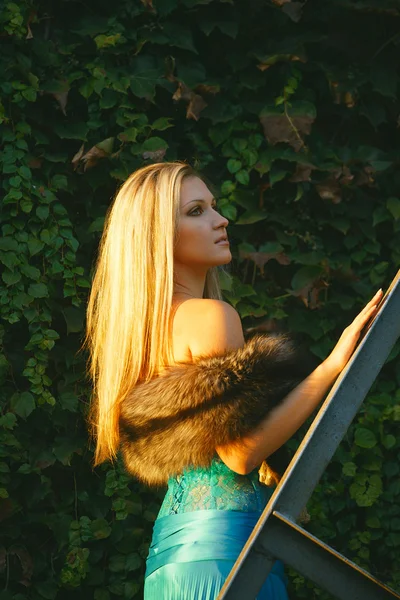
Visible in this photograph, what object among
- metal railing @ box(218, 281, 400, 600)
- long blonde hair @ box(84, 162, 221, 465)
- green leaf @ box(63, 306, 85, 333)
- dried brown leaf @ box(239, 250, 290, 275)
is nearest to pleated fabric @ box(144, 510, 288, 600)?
long blonde hair @ box(84, 162, 221, 465)

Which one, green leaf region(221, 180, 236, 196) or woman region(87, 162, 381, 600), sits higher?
woman region(87, 162, 381, 600)

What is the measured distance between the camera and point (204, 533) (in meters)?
1.83

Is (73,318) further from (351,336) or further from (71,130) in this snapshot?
(351,336)

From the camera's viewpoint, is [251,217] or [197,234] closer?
[197,234]

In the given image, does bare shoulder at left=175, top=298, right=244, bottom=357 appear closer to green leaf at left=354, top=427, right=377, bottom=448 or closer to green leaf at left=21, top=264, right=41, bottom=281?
green leaf at left=21, top=264, right=41, bottom=281

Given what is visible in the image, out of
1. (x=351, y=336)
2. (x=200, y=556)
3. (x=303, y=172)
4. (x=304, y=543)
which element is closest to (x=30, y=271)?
(x=303, y=172)

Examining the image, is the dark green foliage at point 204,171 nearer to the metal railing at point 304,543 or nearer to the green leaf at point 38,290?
the green leaf at point 38,290

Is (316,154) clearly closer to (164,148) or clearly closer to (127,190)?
(164,148)

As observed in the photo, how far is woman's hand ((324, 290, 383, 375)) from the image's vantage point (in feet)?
5.34

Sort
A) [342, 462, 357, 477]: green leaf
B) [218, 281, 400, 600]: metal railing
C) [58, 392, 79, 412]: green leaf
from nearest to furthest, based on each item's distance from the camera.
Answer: [218, 281, 400, 600]: metal railing < [58, 392, 79, 412]: green leaf < [342, 462, 357, 477]: green leaf

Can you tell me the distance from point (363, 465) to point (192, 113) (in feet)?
4.37

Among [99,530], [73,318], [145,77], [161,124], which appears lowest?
[99,530]

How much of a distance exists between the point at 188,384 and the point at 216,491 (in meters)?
0.25

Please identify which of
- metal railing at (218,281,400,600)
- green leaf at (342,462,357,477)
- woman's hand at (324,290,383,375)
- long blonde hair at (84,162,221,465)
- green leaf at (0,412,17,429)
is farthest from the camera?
green leaf at (342,462,357,477)
